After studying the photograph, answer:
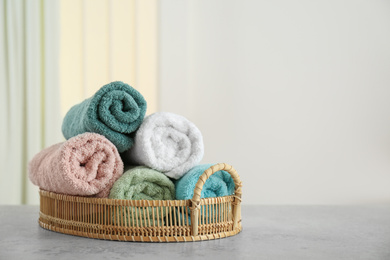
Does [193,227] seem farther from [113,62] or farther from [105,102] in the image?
[113,62]

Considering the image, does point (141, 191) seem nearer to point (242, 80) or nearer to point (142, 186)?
point (142, 186)

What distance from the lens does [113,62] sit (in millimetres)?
1924

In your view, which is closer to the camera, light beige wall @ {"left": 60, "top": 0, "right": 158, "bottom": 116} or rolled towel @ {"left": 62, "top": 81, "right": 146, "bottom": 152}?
rolled towel @ {"left": 62, "top": 81, "right": 146, "bottom": 152}

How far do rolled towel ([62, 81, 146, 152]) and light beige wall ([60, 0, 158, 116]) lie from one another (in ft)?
3.24

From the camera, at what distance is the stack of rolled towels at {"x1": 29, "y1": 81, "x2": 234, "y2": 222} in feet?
2.91

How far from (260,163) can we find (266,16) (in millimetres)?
573

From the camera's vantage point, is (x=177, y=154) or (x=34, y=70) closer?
(x=177, y=154)

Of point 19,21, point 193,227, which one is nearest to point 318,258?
point 193,227

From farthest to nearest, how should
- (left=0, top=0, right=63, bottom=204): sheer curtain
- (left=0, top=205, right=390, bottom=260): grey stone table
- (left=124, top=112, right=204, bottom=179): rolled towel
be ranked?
(left=0, top=0, right=63, bottom=204): sheer curtain, (left=124, top=112, right=204, bottom=179): rolled towel, (left=0, top=205, right=390, bottom=260): grey stone table

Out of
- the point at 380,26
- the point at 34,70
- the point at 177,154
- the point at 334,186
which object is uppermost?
the point at 380,26

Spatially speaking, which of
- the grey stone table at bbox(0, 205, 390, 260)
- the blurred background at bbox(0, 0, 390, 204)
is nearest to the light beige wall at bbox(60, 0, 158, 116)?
the blurred background at bbox(0, 0, 390, 204)

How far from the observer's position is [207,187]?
3.04 ft

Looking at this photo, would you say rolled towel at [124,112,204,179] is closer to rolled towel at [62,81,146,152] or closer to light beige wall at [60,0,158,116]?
rolled towel at [62,81,146,152]

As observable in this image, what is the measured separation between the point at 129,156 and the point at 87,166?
0.10 meters
